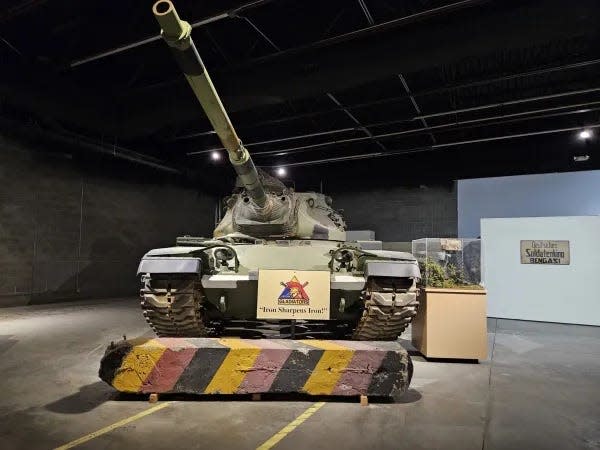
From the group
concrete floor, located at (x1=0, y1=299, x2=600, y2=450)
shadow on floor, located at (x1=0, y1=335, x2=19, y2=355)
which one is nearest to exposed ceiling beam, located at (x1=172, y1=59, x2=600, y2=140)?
concrete floor, located at (x1=0, y1=299, x2=600, y2=450)

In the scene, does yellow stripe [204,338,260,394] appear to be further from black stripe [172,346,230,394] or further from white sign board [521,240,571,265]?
white sign board [521,240,571,265]

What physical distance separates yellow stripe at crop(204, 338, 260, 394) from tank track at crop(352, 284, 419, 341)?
1.71m

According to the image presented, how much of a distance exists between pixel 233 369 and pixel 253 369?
186 mm

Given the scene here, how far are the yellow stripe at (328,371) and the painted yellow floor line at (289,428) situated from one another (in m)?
0.16

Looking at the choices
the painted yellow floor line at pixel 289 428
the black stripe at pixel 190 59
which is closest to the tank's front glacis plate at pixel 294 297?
the painted yellow floor line at pixel 289 428

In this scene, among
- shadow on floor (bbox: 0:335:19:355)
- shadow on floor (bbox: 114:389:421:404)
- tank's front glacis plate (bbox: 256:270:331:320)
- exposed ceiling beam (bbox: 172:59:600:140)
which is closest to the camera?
shadow on floor (bbox: 114:389:421:404)

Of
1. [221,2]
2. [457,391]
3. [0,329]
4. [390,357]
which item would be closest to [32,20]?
[221,2]

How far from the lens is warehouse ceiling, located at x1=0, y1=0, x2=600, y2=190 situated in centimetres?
755

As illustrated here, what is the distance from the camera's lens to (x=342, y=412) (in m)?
4.10

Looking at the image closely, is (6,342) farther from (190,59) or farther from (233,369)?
(190,59)

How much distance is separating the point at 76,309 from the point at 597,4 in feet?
38.2

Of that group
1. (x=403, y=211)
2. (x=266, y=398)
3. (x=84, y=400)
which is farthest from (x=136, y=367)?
(x=403, y=211)

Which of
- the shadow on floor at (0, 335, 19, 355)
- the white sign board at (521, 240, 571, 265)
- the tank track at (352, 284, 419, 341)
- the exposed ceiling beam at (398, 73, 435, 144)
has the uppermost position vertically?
the exposed ceiling beam at (398, 73, 435, 144)

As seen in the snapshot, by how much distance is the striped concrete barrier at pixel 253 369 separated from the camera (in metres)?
4.27
